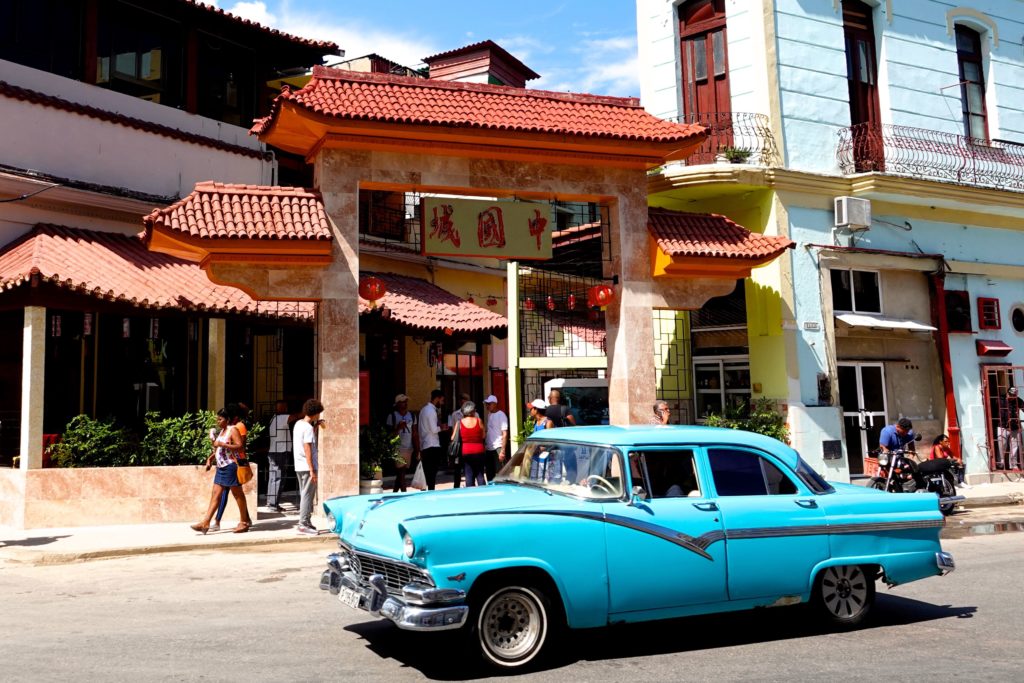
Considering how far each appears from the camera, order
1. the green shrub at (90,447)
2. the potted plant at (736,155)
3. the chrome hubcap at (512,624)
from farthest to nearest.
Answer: the potted plant at (736,155), the green shrub at (90,447), the chrome hubcap at (512,624)

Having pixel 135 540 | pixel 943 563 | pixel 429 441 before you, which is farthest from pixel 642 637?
pixel 429 441

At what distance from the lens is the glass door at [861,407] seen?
55.4 ft

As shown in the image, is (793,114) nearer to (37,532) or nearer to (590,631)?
(590,631)

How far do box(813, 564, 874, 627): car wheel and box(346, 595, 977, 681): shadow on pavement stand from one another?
13 centimetres

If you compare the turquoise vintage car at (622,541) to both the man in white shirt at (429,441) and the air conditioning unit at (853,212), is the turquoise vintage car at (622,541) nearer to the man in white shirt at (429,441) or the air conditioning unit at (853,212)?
the man in white shirt at (429,441)

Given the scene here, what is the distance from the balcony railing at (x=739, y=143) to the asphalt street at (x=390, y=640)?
9193 mm

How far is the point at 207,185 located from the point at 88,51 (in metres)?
4.66

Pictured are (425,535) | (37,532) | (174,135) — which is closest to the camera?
(425,535)

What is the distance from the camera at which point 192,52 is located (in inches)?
674

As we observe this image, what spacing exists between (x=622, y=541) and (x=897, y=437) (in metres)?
9.76

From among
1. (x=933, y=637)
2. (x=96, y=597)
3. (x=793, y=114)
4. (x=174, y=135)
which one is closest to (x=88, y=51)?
(x=174, y=135)

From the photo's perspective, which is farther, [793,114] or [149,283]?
[793,114]

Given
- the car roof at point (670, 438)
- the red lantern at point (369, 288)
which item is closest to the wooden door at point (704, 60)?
the red lantern at point (369, 288)

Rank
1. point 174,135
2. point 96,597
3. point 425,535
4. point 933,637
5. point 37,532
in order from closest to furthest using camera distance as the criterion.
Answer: point 425,535, point 933,637, point 96,597, point 37,532, point 174,135
